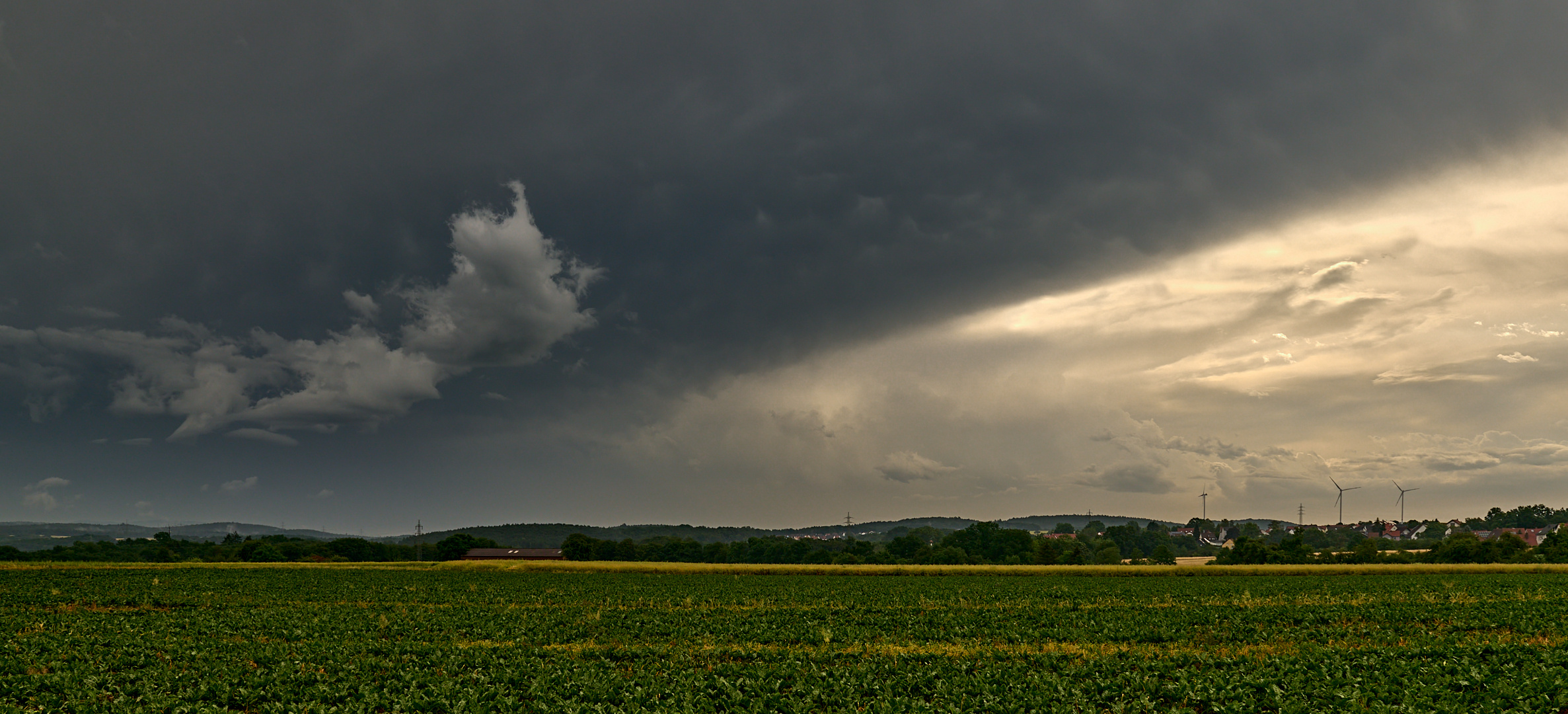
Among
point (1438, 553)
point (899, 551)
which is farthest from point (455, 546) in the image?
point (1438, 553)

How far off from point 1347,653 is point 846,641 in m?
16.3

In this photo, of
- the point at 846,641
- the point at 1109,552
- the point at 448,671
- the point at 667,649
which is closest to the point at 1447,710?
the point at 846,641

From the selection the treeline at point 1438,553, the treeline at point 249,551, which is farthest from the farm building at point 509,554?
the treeline at point 1438,553

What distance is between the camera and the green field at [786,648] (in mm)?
18688

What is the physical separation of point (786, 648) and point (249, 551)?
138462 millimetres

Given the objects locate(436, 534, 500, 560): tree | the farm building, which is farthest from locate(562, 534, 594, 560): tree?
locate(436, 534, 500, 560): tree

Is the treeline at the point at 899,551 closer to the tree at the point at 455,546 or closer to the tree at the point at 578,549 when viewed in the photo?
the tree at the point at 578,549

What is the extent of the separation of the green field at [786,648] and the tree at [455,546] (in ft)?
360

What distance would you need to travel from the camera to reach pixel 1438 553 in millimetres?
123500

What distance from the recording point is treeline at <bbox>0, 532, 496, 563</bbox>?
390ft

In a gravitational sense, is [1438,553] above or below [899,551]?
above

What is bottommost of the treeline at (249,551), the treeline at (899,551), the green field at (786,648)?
the treeline at (899,551)

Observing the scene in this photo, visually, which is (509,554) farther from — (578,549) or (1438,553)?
(1438,553)

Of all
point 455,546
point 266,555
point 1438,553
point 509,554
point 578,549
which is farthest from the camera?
point 455,546
